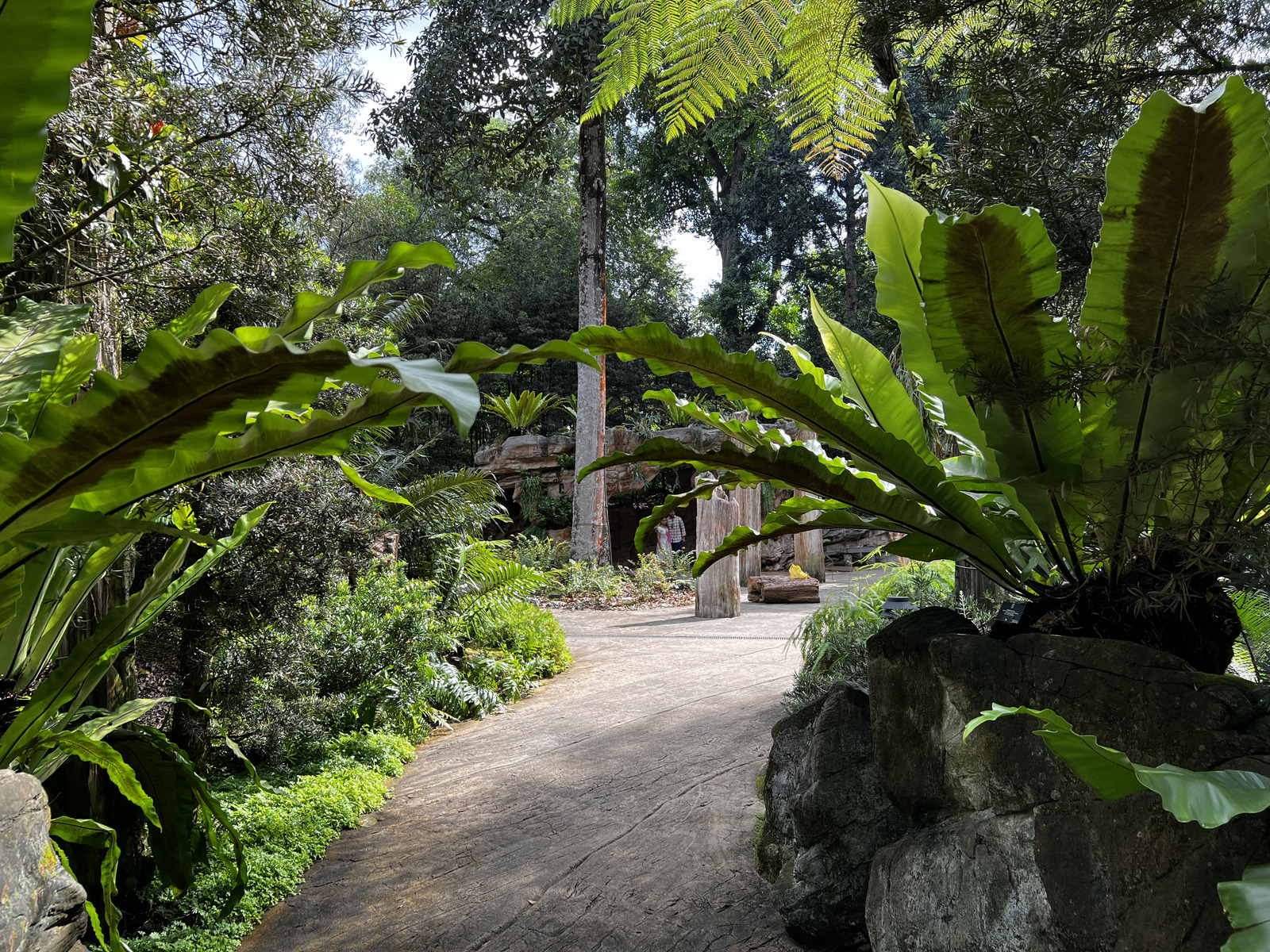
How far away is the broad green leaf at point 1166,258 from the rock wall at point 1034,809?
305mm

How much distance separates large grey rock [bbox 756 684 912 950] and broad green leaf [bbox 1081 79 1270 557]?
40.6 inches

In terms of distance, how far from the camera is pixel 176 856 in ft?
6.97

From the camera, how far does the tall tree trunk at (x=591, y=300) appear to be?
40.4ft

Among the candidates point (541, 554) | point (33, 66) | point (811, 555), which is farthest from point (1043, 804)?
point (811, 555)

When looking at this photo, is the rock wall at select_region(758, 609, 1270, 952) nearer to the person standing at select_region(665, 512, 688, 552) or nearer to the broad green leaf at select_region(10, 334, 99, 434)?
the broad green leaf at select_region(10, 334, 99, 434)

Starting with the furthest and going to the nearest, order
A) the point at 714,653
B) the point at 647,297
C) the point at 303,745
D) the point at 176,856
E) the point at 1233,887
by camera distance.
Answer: the point at 647,297, the point at 714,653, the point at 303,745, the point at 176,856, the point at 1233,887

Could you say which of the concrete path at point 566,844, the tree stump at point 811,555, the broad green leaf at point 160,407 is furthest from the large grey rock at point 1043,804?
the tree stump at point 811,555

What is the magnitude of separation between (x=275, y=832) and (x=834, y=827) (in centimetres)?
218

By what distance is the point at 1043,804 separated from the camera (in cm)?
146

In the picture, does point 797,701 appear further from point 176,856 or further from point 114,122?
point 114,122

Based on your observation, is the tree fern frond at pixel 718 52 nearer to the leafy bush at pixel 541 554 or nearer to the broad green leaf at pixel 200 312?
the broad green leaf at pixel 200 312

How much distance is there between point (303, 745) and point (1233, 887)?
154 inches

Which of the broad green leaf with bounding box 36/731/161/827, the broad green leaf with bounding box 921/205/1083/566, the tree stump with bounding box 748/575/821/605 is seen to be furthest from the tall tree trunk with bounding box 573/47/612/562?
the broad green leaf with bounding box 921/205/1083/566

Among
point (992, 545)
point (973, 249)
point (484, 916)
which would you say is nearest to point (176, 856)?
point (484, 916)
